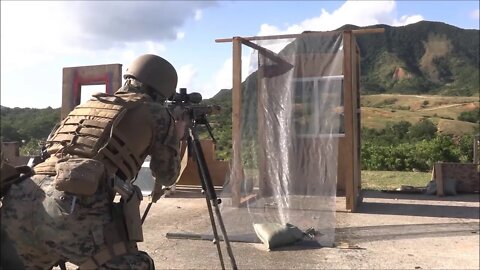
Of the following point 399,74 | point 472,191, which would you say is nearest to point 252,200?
point 472,191

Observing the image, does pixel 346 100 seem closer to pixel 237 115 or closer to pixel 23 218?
pixel 237 115

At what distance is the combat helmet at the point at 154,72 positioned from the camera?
116 inches

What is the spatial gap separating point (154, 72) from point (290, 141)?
15.2 feet

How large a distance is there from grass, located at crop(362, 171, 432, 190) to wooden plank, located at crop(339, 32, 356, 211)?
3410mm

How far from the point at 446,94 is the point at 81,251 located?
68.7m

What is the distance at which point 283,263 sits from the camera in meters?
5.48

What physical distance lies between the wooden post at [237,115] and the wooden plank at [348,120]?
162cm

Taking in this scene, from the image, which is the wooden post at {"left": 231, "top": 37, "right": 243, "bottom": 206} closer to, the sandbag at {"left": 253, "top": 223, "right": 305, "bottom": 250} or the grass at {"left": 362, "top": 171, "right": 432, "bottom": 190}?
the sandbag at {"left": 253, "top": 223, "right": 305, "bottom": 250}

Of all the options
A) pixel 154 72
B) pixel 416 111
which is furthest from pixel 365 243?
pixel 416 111

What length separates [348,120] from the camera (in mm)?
8281

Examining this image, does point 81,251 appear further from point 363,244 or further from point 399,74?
point 399,74

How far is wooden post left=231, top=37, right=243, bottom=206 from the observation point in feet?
24.9

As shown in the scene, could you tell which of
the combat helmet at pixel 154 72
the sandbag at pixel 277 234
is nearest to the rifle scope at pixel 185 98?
the combat helmet at pixel 154 72

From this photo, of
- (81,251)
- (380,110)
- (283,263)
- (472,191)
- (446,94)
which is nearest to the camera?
(81,251)
